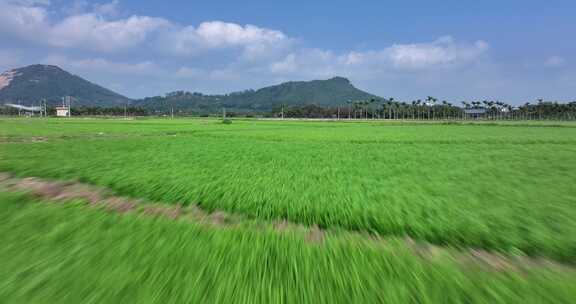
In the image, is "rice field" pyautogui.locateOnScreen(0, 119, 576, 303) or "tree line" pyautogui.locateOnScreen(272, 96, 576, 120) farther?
"tree line" pyautogui.locateOnScreen(272, 96, 576, 120)

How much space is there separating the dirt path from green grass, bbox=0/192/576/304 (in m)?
0.21

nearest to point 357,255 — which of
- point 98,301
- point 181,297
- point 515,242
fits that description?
point 181,297

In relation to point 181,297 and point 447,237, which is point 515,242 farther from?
point 181,297

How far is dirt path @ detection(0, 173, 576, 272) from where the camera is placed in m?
4.05

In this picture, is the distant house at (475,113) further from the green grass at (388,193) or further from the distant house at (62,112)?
the distant house at (62,112)

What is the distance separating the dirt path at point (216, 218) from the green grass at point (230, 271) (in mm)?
206

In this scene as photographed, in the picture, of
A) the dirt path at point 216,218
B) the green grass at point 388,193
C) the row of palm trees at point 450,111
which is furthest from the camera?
the row of palm trees at point 450,111

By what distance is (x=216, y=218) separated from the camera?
5734mm

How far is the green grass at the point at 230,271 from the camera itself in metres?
2.96

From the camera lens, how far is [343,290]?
3.08 m

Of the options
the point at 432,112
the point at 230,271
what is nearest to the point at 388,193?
the point at 230,271

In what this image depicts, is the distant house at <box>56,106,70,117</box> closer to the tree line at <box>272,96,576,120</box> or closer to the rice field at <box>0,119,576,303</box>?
the tree line at <box>272,96,576,120</box>

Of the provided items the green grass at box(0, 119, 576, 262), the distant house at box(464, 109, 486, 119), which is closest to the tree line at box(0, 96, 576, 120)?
the distant house at box(464, 109, 486, 119)

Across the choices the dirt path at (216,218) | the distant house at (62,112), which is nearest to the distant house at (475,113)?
the dirt path at (216,218)
